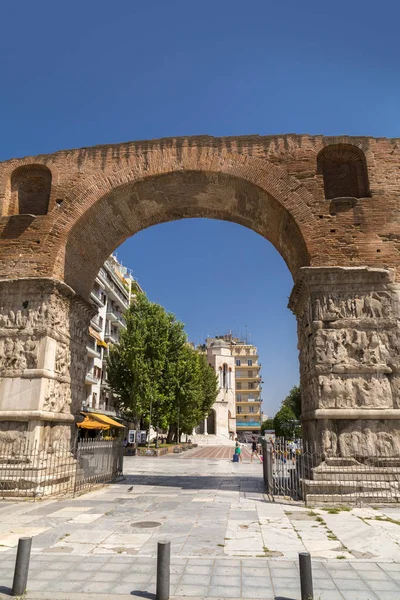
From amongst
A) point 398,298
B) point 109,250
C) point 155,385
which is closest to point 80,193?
point 109,250

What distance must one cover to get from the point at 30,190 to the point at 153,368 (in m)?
17.1

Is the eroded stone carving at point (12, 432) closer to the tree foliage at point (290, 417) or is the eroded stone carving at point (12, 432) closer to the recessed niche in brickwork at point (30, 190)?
the recessed niche in brickwork at point (30, 190)

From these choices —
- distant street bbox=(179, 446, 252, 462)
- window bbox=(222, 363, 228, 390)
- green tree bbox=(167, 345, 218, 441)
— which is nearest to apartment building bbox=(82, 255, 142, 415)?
green tree bbox=(167, 345, 218, 441)

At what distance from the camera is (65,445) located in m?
11.2

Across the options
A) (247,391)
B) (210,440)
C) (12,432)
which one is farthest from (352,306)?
(247,391)

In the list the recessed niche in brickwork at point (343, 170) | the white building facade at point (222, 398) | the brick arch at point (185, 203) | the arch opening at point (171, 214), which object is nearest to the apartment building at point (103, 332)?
the arch opening at point (171, 214)

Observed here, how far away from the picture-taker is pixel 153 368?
2803cm

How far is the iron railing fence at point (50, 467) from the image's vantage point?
9641mm

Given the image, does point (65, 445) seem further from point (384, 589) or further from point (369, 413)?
point (384, 589)

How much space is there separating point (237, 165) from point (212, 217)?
2362mm

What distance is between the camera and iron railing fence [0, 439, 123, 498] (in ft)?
31.6

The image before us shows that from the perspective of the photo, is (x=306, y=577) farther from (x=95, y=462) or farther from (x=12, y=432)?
(x=95, y=462)

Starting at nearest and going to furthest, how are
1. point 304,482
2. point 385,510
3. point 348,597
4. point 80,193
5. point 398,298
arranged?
1. point 348,597
2. point 385,510
3. point 304,482
4. point 398,298
5. point 80,193

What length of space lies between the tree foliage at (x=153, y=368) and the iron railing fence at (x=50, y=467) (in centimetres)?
1539
